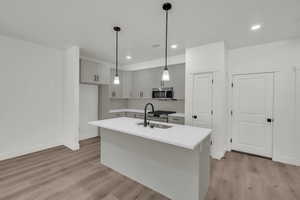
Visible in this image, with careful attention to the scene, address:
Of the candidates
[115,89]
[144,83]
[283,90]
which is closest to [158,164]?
[283,90]

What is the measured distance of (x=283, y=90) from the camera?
3010 millimetres

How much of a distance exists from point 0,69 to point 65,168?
2.58m

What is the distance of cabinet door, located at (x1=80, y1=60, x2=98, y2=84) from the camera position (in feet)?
13.1

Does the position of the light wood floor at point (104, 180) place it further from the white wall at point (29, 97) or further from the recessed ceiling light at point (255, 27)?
the recessed ceiling light at point (255, 27)

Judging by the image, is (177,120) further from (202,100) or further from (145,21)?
(145,21)

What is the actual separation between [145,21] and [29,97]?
131 inches

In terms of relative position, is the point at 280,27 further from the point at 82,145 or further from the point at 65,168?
the point at 82,145

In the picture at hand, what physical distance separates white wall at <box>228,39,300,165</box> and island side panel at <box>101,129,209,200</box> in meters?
2.32

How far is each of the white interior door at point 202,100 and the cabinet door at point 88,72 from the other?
3.05 meters

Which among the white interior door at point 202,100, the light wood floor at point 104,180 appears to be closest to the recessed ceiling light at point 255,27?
the white interior door at point 202,100

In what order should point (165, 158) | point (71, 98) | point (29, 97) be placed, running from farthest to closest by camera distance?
point (71, 98) → point (29, 97) → point (165, 158)

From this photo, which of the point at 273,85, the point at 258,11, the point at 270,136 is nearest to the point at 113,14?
the point at 258,11

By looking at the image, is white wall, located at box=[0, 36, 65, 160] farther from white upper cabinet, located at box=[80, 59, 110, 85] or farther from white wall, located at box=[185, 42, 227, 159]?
white wall, located at box=[185, 42, 227, 159]

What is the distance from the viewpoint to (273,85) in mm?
3109
